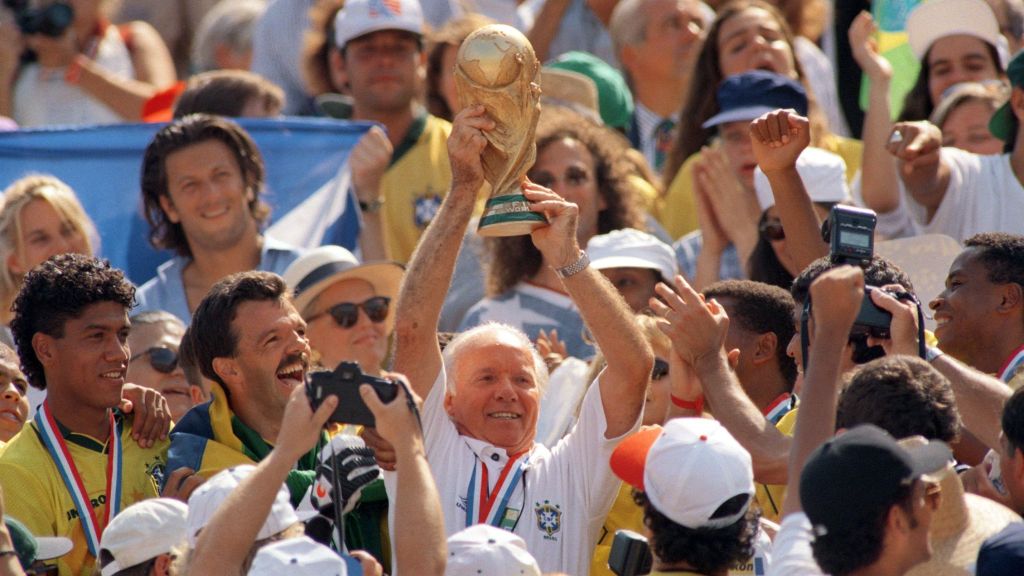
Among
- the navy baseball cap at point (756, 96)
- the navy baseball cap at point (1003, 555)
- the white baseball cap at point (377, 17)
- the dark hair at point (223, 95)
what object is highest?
the white baseball cap at point (377, 17)

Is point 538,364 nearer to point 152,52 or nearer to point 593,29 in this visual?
point 593,29

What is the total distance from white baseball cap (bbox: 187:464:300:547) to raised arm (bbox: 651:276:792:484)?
151 centimetres

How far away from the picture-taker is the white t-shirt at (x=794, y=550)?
4660 mm

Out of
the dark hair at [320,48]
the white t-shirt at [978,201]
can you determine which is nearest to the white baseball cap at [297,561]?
the white t-shirt at [978,201]

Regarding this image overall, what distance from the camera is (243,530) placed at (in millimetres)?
4863

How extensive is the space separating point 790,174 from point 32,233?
3.60 meters

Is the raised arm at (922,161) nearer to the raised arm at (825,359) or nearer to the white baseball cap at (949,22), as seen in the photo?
the white baseball cap at (949,22)

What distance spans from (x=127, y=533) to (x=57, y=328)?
1.42 meters

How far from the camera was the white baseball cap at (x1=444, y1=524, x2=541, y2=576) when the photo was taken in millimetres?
5004

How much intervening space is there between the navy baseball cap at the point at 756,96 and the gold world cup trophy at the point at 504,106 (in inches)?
105

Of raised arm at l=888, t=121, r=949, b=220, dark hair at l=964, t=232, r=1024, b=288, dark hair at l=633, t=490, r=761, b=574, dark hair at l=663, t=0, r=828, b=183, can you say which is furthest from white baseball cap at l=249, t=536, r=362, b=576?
dark hair at l=663, t=0, r=828, b=183

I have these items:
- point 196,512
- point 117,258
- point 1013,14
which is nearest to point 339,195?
point 117,258

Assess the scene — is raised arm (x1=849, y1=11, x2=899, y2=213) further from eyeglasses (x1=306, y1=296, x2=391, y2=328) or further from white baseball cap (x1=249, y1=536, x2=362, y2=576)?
white baseball cap (x1=249, y1=536, x2=362, y2=576)

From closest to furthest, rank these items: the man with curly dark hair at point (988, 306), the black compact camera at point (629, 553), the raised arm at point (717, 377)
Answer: the black compact camera at point (629, 553)
the raised arm at point (717, 377)
the man with curly dark hair at point (988, 306)
